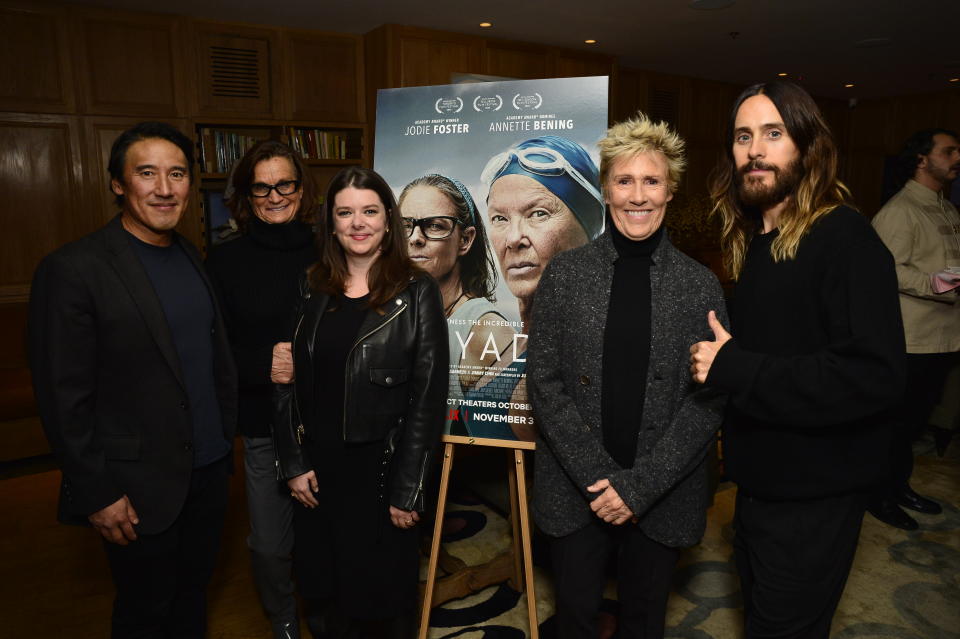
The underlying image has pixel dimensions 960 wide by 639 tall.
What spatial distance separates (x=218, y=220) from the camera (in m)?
5.16

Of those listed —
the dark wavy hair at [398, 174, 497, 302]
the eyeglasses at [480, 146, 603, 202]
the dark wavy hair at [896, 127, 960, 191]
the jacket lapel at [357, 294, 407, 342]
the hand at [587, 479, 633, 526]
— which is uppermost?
the dark wavy hair at [896, 127, 960, 191]

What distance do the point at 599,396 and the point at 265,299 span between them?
3.53 feet

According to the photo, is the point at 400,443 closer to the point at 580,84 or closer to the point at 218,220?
the point at 580,84

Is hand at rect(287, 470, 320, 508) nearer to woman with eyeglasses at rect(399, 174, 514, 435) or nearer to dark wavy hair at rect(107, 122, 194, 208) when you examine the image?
woman with eyeglasses at rect(399, 174, 514, 435)

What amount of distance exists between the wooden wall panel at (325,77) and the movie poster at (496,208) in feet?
11.9

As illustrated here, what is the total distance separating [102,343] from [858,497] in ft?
5.89

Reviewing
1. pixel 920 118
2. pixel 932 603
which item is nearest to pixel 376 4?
pixel 932 603

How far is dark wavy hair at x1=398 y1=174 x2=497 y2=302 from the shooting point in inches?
86.7

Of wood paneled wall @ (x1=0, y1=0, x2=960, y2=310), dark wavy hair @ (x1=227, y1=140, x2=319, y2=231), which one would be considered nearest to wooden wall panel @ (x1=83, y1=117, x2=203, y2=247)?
wood paneled wall @ (x1=0, y1=0, x2=960, y2=310)

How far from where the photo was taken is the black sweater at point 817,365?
128cm

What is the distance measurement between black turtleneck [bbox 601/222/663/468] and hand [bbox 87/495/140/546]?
3.98ft

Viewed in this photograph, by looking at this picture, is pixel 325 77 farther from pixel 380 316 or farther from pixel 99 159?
pixel 380 316

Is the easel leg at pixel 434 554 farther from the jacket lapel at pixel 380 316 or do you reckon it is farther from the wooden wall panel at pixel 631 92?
the wooden wall panel at pixel 631 92

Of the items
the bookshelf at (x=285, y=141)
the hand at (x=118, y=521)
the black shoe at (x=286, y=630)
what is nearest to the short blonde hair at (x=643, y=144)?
the hand at (x=118, y=521)
